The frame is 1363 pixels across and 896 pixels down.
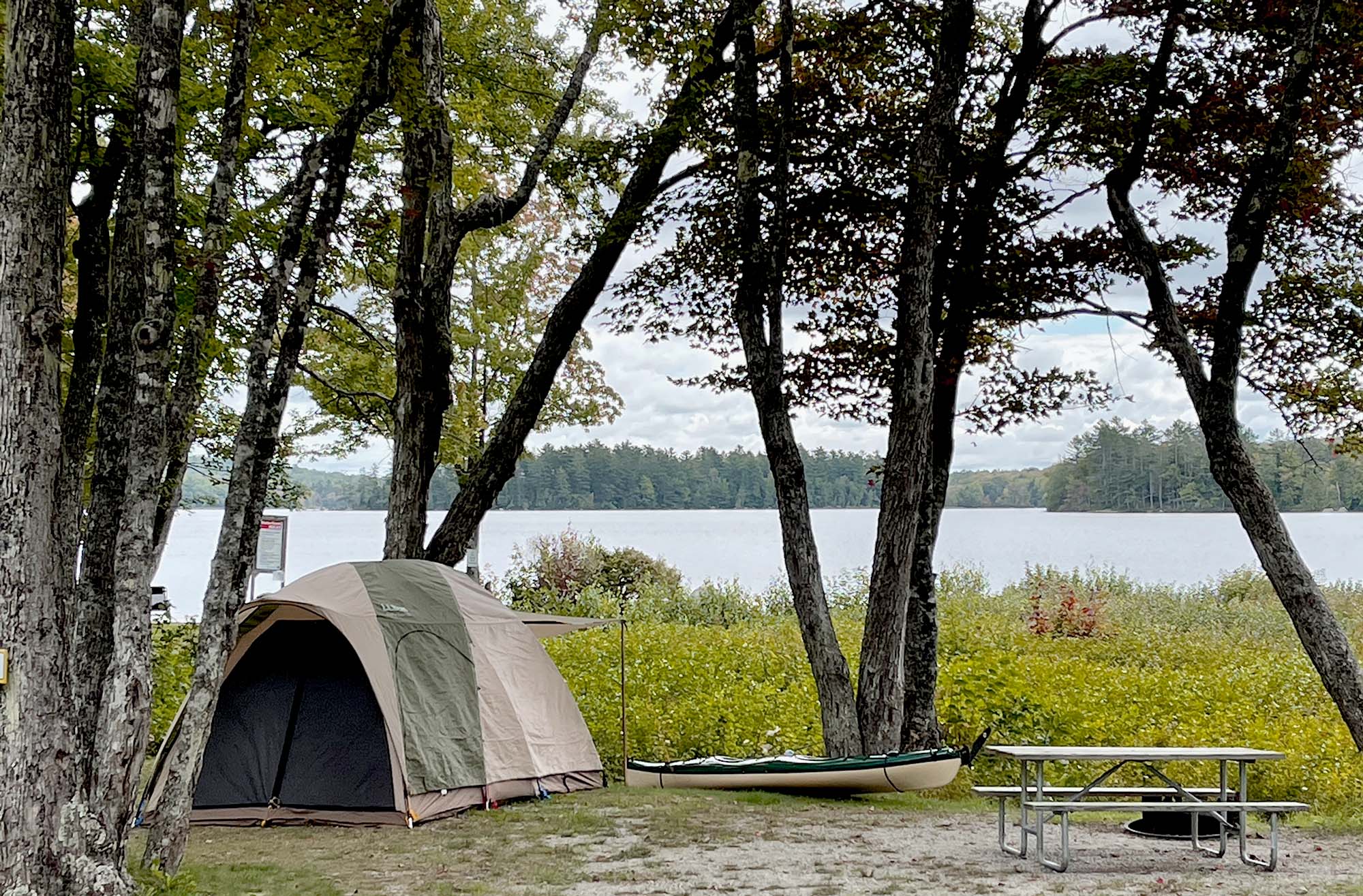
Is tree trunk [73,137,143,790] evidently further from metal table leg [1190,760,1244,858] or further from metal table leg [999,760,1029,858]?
metal table leg [1190,760,1244,858]

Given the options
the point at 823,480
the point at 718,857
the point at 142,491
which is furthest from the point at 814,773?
the point at 823,480

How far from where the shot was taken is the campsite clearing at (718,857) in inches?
208

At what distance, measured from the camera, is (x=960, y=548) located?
38000mm

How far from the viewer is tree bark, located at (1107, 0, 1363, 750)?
729 centimetres

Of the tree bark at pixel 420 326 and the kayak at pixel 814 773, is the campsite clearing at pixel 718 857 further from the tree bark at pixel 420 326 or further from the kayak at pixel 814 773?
the tree bark at pixel 420 326

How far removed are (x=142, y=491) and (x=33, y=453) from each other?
49 centimetres

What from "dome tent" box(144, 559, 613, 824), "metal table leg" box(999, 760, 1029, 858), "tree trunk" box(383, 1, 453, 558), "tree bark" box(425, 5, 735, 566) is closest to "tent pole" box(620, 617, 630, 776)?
"dome tent" box(144, 559, 613, 824)

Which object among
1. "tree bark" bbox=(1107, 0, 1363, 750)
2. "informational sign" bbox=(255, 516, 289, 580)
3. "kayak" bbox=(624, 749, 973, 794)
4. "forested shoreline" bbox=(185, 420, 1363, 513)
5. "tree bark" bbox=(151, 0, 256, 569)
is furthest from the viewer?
"forested shoreline" bbox=(185, 420, 1363, 513)

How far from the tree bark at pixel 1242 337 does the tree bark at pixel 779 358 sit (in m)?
2.64

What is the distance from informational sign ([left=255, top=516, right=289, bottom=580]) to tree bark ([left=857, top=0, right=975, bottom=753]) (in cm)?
704

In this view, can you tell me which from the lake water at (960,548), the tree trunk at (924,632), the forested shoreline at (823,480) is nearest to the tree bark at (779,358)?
the tree trunk at (924,632)

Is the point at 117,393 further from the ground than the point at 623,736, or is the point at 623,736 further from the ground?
the point at 117,393

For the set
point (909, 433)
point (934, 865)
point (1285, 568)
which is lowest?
point (934, 865)

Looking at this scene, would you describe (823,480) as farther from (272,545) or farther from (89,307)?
(89,307)
